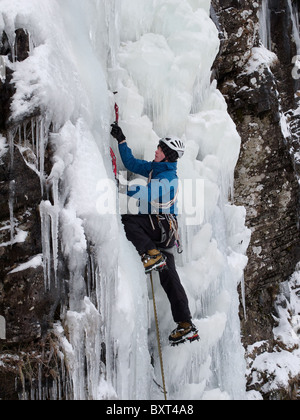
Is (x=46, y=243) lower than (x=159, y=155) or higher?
lower

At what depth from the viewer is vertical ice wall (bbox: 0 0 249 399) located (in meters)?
2.88

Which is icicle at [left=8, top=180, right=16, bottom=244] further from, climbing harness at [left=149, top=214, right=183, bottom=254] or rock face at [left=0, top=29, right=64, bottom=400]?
climbing harness at [left=149, top=214, right=183, bottom=254]

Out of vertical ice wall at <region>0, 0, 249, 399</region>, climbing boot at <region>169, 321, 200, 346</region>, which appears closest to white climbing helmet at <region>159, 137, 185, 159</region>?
vertical ice wall at <region>0, 0, 249, 399</region>

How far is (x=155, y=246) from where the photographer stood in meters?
3.49

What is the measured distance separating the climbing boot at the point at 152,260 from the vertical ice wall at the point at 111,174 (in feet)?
0.49

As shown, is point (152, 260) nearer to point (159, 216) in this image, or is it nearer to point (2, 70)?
point (159, 216)

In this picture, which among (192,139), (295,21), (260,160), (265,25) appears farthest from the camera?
(295,21)

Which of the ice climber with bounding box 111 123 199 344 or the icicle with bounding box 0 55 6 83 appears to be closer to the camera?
the icicle with bounding box 0 55 6 83

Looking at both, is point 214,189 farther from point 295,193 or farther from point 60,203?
point 295,193

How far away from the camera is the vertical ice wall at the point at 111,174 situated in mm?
2879

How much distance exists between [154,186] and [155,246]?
1.70 feet

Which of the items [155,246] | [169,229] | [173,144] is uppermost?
[173,144]

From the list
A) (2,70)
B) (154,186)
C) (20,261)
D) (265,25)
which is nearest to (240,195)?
(154,186)

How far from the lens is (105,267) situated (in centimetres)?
306
